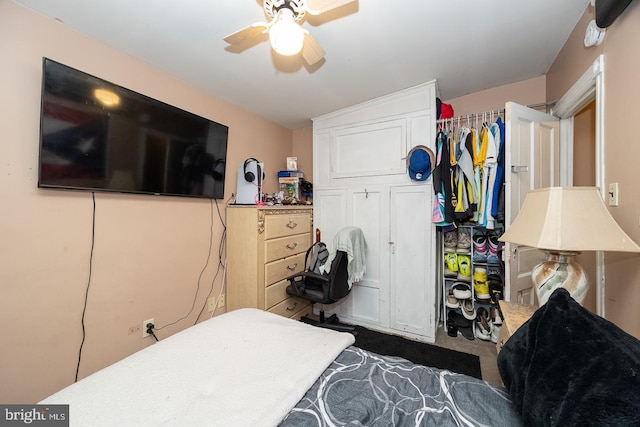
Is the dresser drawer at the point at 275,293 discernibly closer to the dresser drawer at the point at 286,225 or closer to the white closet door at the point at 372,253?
the dresser drawer at the point at 286,225

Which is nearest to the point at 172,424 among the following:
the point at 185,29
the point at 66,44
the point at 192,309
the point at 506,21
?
the point at 192,309

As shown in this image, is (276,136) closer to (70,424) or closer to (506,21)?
(506,21)

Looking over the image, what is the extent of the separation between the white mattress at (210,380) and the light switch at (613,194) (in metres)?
1.48

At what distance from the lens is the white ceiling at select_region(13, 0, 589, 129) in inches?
56.7

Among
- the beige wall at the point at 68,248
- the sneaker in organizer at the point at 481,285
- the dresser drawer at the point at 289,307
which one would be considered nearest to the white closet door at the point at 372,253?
the dresser drawer at the point at 289,307

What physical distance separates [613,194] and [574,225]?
475mm

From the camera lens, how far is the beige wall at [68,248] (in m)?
1.32

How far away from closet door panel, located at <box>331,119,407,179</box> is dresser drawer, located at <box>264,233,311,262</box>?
811 mm

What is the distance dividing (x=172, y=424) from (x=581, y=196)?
5.64 ft

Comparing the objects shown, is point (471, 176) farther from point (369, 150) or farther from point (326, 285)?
point (326, 285)

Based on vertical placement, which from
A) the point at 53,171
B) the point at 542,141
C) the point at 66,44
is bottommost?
the point at 53,171

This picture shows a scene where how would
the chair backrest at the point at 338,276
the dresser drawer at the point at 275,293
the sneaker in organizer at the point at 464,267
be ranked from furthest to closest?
1. the sneaker in organizer at the point at 464,267
2. the dresser drawer at the point at 275,293
3. the chair backrest at the point at 338,276

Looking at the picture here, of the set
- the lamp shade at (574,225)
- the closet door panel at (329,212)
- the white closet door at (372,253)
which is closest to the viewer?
the lamp shade at (574,225)

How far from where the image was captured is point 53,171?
1.40 m
